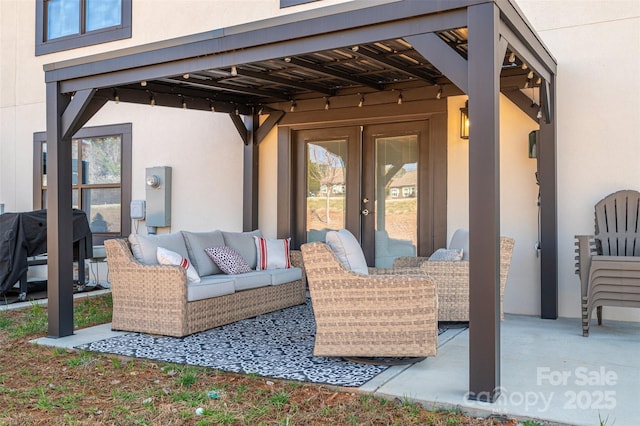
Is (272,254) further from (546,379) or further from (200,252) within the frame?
(546,379)

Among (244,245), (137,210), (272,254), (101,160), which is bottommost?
(272,254)

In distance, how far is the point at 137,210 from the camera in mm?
8664

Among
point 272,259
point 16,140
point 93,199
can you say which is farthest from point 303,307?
point 16,140

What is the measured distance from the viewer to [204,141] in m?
8.38

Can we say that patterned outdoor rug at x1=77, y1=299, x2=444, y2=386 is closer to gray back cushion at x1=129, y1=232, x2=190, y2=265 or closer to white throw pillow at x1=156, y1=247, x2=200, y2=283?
white throw pillow at x1=156, y1=247, x2=200, y2=283

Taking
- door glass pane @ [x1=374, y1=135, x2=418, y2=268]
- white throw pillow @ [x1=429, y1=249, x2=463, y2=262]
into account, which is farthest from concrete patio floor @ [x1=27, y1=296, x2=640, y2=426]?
door glass pane @ [x1=374, y1=135, x2=418, y2=268]

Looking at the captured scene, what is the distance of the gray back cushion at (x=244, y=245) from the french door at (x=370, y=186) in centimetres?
121

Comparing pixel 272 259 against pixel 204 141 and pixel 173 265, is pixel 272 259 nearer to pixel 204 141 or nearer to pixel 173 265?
pixel 173 265

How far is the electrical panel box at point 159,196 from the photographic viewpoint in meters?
8.53

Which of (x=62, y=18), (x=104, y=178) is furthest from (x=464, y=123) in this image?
(x=62, y=18)

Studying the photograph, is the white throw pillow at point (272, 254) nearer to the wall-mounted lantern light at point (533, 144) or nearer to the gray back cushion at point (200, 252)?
the gray back cushion at point (200, 252)

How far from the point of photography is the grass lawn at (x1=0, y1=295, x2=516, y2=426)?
10.3 ft

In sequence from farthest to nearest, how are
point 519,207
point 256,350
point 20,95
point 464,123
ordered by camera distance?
1. point 20,95
2. point 464,123
3. point 519,207
4. point 256,350

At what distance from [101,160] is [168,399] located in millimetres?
6669
